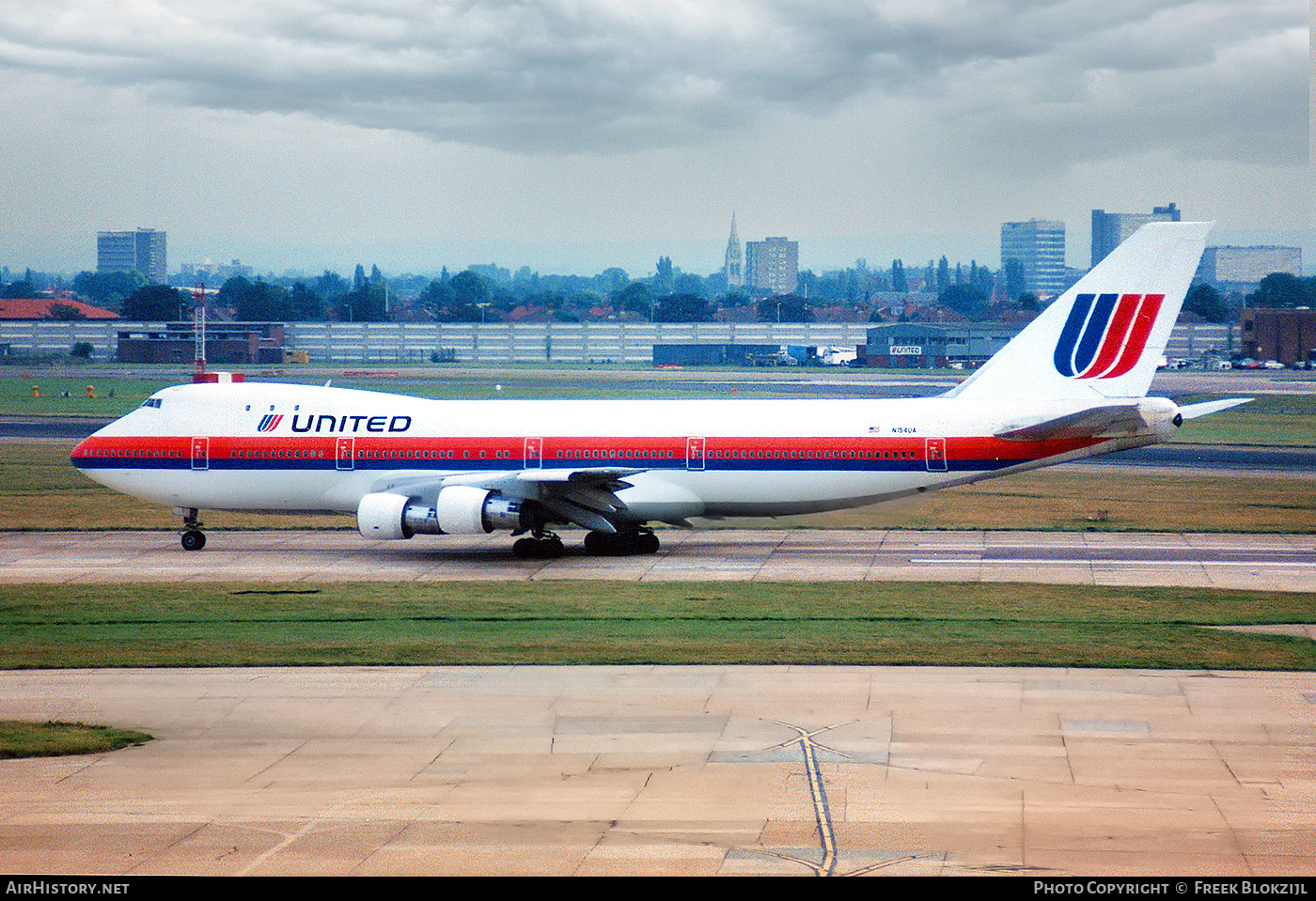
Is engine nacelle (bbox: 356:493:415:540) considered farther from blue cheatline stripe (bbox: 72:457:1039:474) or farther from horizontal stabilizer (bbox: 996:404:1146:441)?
horizontal stabilizer (bbox: 996:404:1146:441)

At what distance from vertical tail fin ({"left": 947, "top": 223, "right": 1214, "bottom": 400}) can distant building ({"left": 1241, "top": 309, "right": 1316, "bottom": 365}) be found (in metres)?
85.8

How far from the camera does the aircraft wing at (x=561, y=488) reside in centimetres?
3656

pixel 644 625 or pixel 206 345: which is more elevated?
pixel 206 345

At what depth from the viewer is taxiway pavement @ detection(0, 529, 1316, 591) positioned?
3444cm

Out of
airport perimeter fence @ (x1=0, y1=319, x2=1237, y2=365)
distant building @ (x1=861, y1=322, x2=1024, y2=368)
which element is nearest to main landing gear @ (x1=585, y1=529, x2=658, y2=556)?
distant building @ (x1=861, y1=322, x2=1024, y2=368)

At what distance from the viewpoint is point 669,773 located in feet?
58.8

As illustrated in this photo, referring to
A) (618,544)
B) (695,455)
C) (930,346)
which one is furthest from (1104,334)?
(930,346)

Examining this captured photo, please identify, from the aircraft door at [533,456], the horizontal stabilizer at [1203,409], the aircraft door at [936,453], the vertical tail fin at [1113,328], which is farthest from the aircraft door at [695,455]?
the horizontal stabilizer at [1203,409]

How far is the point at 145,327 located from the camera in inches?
4857

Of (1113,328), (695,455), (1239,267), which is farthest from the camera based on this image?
(1239,267)

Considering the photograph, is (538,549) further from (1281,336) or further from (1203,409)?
(1281,336)

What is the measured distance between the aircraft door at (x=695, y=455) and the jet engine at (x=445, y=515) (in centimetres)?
474

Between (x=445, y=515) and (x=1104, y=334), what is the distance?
18.2 meters

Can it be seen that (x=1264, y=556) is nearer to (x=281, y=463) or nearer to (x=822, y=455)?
(x=822, y=455)
